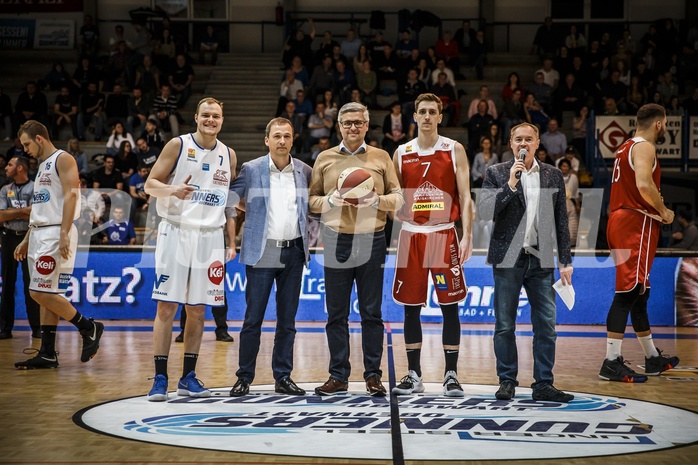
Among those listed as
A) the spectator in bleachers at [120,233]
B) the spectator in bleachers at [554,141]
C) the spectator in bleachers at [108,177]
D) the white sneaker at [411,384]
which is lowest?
the white sneaker at [411,384]

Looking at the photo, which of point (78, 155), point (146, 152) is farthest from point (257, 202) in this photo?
point (78, 155)

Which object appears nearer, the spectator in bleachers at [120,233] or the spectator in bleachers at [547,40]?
the spectator in bleachers at [120,233]

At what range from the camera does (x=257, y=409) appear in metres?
5.76

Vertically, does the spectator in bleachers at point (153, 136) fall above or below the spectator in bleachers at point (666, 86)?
below

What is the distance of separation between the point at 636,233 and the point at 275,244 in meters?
3.09

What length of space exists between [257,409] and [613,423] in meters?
2.29

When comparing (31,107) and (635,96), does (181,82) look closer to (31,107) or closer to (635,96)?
(31,107)

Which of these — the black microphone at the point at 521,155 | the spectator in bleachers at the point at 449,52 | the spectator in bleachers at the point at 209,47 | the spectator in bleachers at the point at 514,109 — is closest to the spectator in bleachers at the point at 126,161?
the spectator in bleachers at the point at 209,47

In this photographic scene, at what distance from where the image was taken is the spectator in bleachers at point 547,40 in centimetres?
1973

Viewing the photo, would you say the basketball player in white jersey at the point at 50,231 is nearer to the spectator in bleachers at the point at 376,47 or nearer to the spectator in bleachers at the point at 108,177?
the spectator in bleachers at the point at 108,177

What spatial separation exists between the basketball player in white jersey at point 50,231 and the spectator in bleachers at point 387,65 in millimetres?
11791

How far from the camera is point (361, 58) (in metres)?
18.5

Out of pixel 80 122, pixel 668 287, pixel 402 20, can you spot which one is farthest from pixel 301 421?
pixel 402 20

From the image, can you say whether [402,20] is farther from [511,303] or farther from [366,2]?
[511,303]
